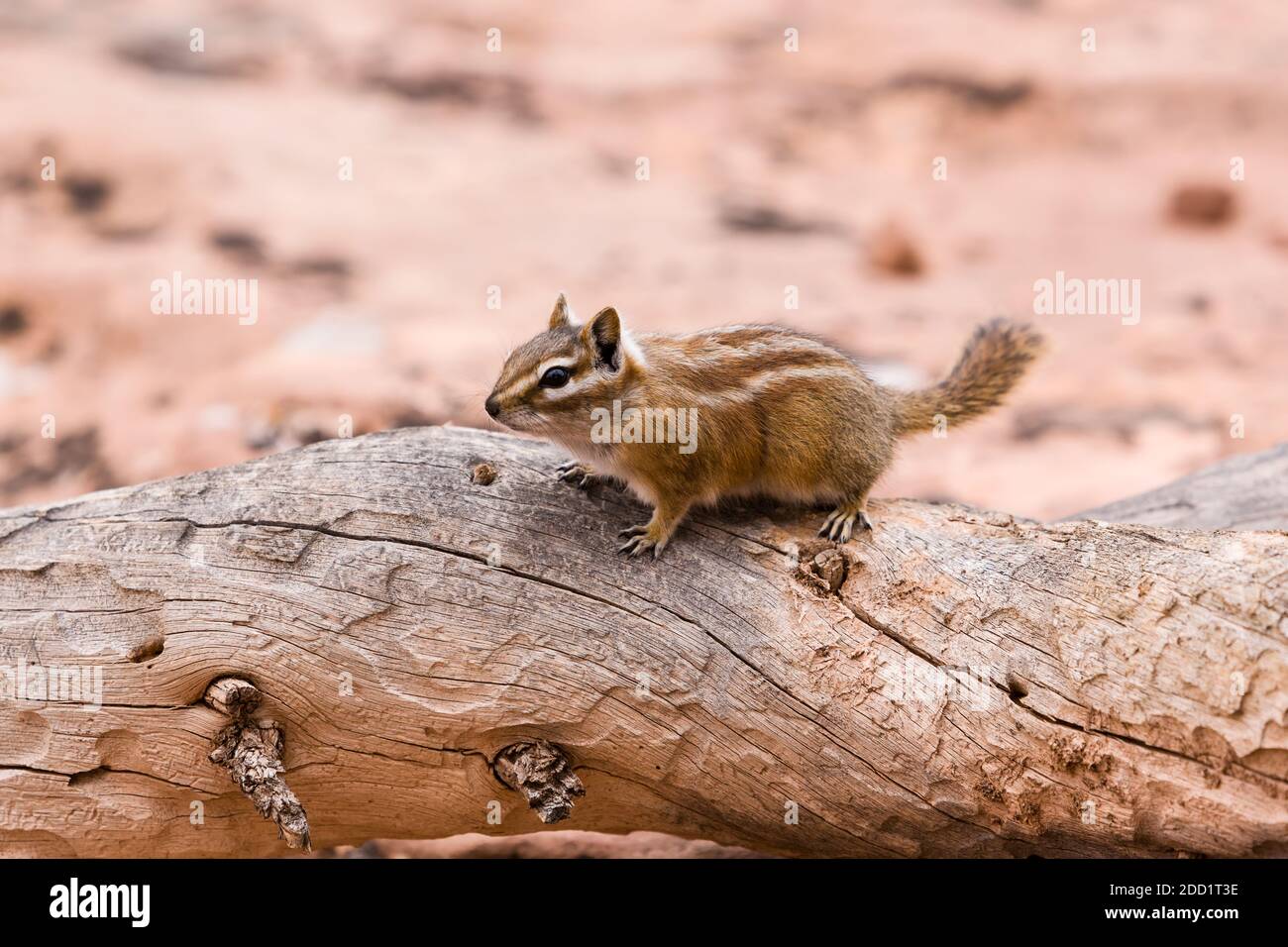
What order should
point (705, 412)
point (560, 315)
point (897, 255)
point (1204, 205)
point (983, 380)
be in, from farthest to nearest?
point (1204, 205) → point (897, 255) → point (983, 380) → point (560, 315) → point (705, 412)

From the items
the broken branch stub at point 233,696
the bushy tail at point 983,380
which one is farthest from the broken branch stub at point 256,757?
the bushy tail at point 983,380

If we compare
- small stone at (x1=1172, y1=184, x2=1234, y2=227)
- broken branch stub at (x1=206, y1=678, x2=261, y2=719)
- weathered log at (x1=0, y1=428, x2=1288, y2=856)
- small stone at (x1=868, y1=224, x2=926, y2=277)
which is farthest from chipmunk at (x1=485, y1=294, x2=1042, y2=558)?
small stone at (x1=1172, y1=184, x2=1234, y2=227)

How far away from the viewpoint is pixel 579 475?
14.7 ft

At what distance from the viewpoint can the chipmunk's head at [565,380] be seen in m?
4.03

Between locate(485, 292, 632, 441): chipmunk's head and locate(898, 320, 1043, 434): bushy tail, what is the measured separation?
1376 millimetres

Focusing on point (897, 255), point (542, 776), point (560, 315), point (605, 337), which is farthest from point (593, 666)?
point (897, 255)

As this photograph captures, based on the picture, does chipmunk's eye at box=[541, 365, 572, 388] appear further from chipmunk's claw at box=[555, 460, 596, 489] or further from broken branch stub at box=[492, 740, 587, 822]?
broken branch stub at box=[492, 740, 587, 822]

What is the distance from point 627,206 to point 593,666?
9.62 m

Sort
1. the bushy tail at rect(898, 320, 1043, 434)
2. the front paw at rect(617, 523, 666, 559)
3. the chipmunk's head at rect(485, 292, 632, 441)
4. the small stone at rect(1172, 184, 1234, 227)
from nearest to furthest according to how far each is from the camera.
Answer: the chipmunk's head at rect(485, 292, 632, 441) < the front paw at rect(617, 523, 666, 559) < the bushy tail at rect(898, 320, 1043, 434) < the small stone at rect(1172, 184, 1234, 227)

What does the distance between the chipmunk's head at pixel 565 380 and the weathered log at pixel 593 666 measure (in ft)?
1.21

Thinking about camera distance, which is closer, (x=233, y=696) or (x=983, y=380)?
(x=233, y=696)

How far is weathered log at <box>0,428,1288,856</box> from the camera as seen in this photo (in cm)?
370

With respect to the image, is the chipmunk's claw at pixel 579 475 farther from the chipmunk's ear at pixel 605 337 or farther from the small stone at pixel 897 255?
the small stone at pixel 897 255

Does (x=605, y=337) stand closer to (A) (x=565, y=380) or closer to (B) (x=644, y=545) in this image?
(A) (x=565, y=380)
